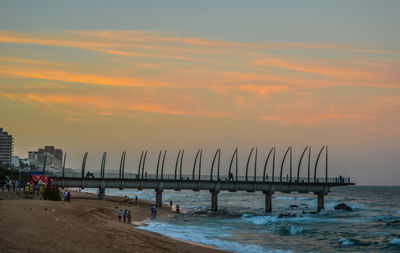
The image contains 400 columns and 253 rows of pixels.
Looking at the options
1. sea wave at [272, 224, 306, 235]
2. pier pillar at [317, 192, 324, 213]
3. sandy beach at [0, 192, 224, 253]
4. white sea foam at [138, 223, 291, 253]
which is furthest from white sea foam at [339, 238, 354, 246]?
pier pillar at [317, 192, 324, 213]

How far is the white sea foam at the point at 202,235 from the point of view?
39688mm

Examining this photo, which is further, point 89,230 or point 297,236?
point 297,236

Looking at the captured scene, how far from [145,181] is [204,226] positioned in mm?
29489

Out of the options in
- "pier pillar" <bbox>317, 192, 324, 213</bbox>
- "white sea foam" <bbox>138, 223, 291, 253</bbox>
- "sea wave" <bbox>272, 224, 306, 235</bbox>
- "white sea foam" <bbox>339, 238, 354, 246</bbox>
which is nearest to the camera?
"white sea foam" <bbox>138, 223, 291, 253</bbox>

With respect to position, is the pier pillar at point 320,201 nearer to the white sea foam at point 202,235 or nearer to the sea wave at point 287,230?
the sea wave at point 287,230

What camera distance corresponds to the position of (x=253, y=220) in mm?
69938

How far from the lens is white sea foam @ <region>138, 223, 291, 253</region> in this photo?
130 ft

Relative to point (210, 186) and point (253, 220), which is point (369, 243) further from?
point (210, 186)

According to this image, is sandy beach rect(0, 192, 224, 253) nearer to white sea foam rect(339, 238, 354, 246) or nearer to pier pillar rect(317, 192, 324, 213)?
white sea foam rect(339, 238, 354, 246)

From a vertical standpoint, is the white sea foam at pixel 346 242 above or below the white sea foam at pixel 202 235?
below

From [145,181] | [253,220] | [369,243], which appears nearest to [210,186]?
[145,181]

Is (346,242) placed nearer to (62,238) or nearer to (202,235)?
(202,235)

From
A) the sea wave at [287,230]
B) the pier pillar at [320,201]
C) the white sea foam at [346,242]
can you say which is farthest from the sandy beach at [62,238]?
the pier pillar at [320,201]

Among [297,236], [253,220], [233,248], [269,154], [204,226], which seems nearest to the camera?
[233,248]
